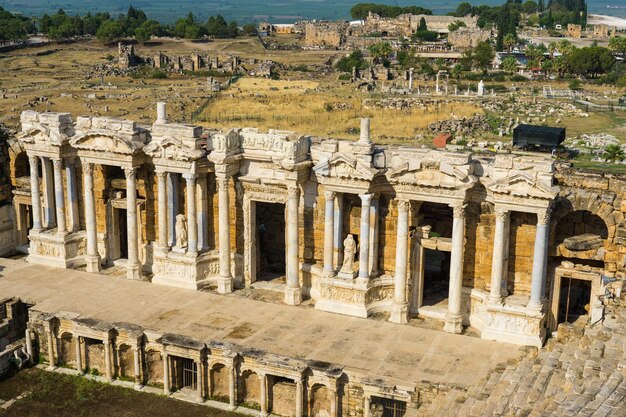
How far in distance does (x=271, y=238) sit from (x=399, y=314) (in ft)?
21.2

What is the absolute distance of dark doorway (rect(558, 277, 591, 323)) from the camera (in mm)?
25172

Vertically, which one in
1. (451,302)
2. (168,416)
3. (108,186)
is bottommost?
(168,416)

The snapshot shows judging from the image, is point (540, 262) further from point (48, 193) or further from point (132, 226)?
point (48, 193)

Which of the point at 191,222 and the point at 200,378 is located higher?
the point at 191,222

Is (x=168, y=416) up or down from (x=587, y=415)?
down

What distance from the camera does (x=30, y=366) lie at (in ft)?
81.5

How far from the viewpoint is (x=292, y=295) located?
26.5 metres

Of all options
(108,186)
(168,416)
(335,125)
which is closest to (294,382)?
(168,416)

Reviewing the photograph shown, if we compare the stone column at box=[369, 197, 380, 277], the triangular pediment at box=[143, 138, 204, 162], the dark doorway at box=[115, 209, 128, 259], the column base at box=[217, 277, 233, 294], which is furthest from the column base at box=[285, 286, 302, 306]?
the dark doorway at box=[115, 209, 128, 259]

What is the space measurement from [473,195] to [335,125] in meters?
42.9

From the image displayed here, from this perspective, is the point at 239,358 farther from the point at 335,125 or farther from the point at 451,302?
the point at 335,125

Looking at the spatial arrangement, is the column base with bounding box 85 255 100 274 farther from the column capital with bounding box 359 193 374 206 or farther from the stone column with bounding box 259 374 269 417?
the column capital with bounding box 359 193 374 206

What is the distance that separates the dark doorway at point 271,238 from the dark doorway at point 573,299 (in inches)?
359

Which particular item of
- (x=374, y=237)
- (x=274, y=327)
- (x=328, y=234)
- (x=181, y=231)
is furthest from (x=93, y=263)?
(x=374, y=237)
